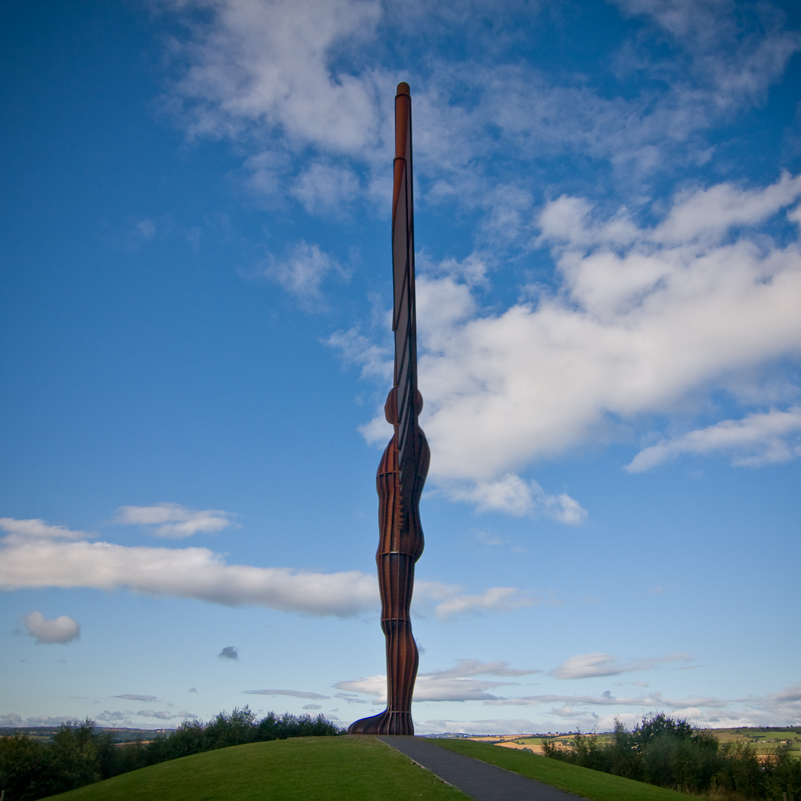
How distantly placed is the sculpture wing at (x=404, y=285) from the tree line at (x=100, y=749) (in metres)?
15.3

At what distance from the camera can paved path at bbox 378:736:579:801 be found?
11.7 metres

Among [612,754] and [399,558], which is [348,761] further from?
[612,754]

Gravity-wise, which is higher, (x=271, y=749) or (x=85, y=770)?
(x=271, y=749)

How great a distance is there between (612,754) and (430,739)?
30.9ft

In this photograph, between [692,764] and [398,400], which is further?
[398,400]

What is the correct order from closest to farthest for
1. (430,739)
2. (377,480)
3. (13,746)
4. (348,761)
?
(348,761)
(430,739)
(13,746)
(377,480)

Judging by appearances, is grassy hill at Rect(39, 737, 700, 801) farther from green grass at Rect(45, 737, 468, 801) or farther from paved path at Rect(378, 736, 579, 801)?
paved path at Rect(378, 736, 579, 801)

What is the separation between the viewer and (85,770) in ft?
86.9

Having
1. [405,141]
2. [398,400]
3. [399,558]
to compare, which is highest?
[405,141]

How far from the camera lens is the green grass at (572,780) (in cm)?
1293

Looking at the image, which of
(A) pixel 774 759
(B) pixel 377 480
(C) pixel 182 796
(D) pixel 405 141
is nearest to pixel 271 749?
(C) pixel 182 796

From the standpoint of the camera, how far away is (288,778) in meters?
14.0

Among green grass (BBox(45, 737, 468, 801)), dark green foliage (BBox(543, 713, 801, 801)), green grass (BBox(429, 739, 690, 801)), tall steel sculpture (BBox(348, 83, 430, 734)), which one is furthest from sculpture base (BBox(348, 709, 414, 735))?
dark green foliage (BBox(543, 713, 801, 801))

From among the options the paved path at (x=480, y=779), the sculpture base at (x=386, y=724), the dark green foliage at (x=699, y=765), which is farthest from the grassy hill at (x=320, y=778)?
the dark green foliage at (x=699, y=765)
